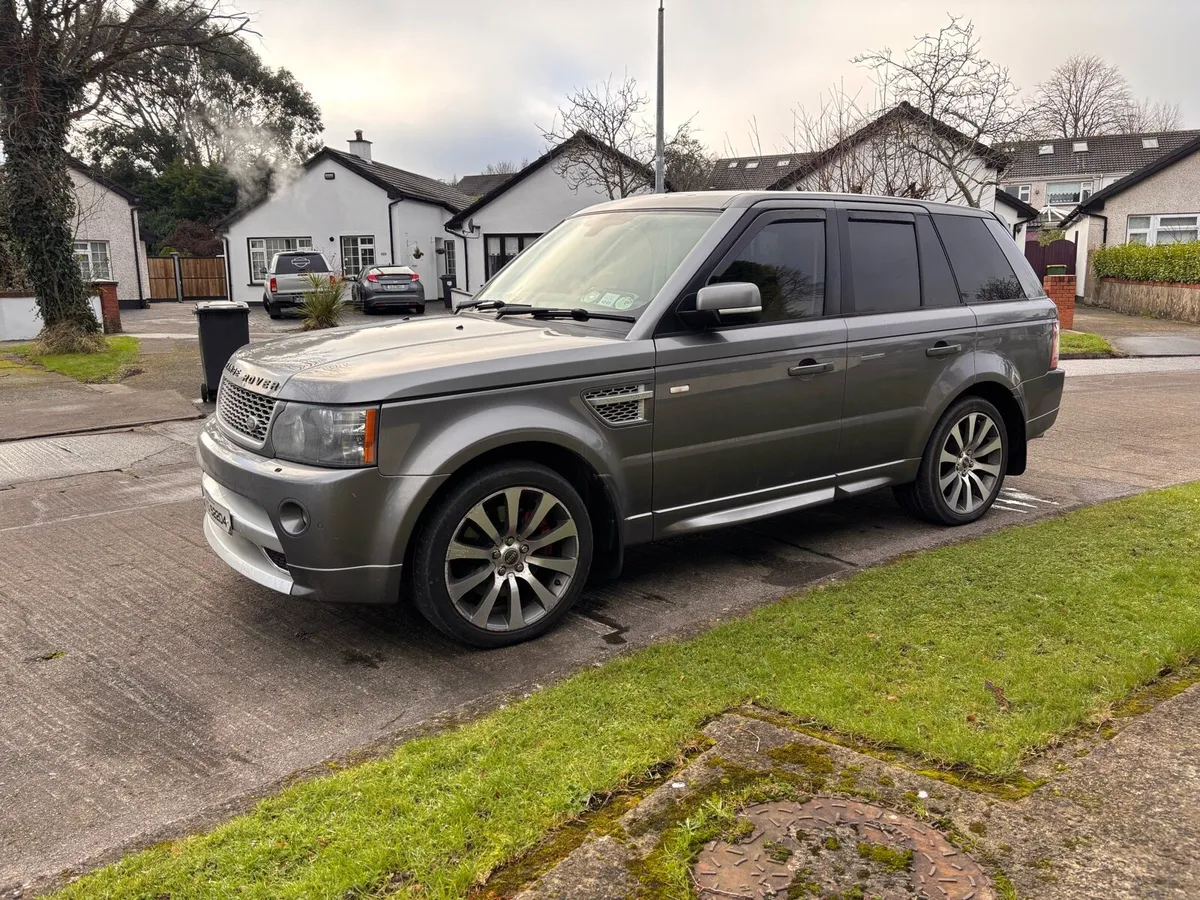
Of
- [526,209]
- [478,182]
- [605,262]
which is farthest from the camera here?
[478,182]

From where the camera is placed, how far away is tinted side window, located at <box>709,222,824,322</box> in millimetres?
4875

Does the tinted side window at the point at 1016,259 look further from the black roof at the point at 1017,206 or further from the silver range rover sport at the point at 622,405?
the black roof at the point at 1017,206

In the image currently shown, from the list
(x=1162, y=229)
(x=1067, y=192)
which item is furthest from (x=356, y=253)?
(x=1067, y=192)

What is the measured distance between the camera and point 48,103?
1642 cm

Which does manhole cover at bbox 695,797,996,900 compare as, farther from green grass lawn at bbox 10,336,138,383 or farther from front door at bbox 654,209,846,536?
green grass lawn at bbox 10,336,138,383

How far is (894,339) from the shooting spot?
5.39m

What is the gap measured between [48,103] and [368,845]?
1774cm

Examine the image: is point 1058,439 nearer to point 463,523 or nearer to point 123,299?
point 463,523

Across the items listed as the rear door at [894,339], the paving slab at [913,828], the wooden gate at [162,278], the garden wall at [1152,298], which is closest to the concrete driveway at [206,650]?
the rear door at [894,339]

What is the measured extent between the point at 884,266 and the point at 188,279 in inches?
1594

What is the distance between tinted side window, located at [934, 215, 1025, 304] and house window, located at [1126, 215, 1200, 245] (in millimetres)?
33208

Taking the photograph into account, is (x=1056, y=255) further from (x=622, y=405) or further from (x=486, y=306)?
(x=622, y=405)

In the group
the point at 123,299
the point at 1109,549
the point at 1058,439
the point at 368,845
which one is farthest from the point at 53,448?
the point at 123,299

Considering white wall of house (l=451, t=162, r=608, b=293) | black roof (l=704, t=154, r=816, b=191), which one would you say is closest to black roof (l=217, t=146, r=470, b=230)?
white wall of house (l=451, t=162, r=608, b=293)
